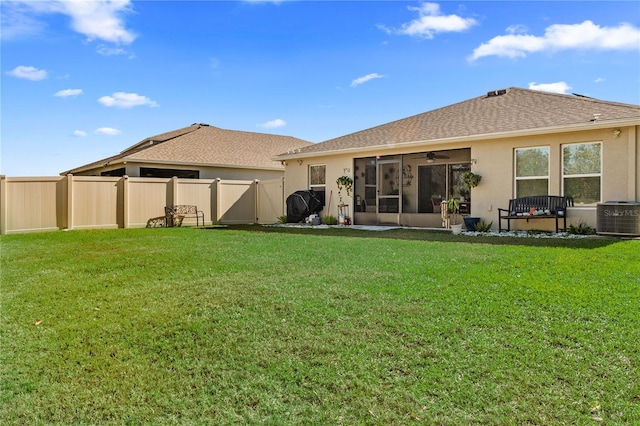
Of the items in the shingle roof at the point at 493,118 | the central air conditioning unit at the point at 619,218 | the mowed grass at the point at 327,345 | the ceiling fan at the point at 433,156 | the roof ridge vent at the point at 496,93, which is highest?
the roof ridge vent at the point at 496,93

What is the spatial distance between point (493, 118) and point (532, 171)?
2.28m

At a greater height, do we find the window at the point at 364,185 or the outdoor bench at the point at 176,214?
the window at the point at 364,185

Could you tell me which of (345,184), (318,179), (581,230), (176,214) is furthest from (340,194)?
(581,230)

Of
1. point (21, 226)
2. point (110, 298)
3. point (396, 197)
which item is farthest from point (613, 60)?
point (21, 226)

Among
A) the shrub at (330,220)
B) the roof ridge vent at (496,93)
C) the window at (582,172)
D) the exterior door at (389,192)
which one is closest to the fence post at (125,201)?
the shrub at (330,220)

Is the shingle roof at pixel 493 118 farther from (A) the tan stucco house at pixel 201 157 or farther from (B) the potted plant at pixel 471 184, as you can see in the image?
(A) the tan stucco house at pixel 201 157

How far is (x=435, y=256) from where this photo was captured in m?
6.85

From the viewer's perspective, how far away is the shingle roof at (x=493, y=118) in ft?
35.2

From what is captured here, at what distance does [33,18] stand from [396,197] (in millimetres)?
10928

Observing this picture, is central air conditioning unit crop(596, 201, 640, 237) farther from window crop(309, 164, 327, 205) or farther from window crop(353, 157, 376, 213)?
window crop(309, 164, 327, 205)

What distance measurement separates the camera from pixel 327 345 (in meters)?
3.31

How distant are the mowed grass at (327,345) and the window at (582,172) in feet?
16.6

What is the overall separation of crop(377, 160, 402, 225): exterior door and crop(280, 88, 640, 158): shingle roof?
95cm

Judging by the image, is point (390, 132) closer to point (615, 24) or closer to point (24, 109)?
point (615, 24)
